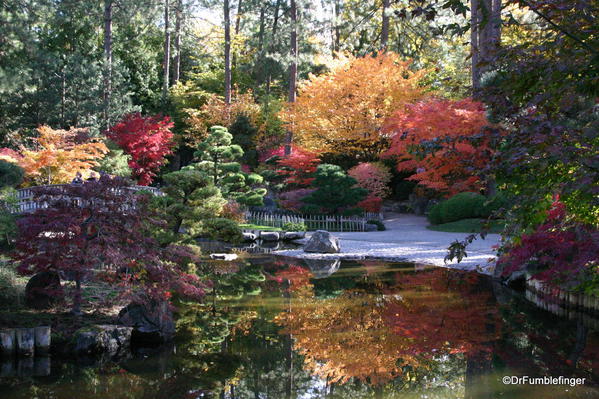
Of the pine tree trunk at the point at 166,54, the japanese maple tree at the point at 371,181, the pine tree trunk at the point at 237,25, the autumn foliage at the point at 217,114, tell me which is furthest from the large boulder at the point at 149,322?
the pine tree trunk at the point at 237,25

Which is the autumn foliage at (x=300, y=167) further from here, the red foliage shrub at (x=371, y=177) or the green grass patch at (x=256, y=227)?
the green grass patch at (x=256, y=227)

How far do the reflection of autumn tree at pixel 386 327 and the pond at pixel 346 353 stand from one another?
2cm

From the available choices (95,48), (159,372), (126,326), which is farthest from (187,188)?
(95,48)

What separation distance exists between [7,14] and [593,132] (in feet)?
58.3

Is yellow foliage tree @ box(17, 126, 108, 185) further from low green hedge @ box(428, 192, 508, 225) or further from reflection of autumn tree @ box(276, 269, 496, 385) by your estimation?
low green hedge @ box(428, 192, 508, 225)

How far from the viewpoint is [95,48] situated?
Result: 28.7m

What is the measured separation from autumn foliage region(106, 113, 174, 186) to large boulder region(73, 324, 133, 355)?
1642 centimetres

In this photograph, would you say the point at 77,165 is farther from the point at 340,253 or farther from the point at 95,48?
the point at 95,48

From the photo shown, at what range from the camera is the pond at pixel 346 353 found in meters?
5.55

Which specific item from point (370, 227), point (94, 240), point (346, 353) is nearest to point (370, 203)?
point (370, 227)

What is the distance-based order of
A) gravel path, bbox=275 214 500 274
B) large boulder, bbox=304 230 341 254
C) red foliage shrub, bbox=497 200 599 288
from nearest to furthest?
red foliage shrub, bbox=497 200 599 288, gravel path, bbox=275 214 500 274, large boulder, bbox=304 230 341 254

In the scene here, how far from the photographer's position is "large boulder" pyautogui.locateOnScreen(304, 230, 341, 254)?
14.5 metres

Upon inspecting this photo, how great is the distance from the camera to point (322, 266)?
12906 millimetres

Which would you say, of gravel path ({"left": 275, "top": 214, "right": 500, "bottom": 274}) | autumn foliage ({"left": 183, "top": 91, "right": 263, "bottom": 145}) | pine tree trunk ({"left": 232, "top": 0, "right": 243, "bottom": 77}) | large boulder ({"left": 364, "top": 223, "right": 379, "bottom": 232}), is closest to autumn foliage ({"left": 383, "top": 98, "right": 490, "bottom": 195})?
gravel path ({"left": 275, "top": 214, "right": 500, "bottom": 274})
